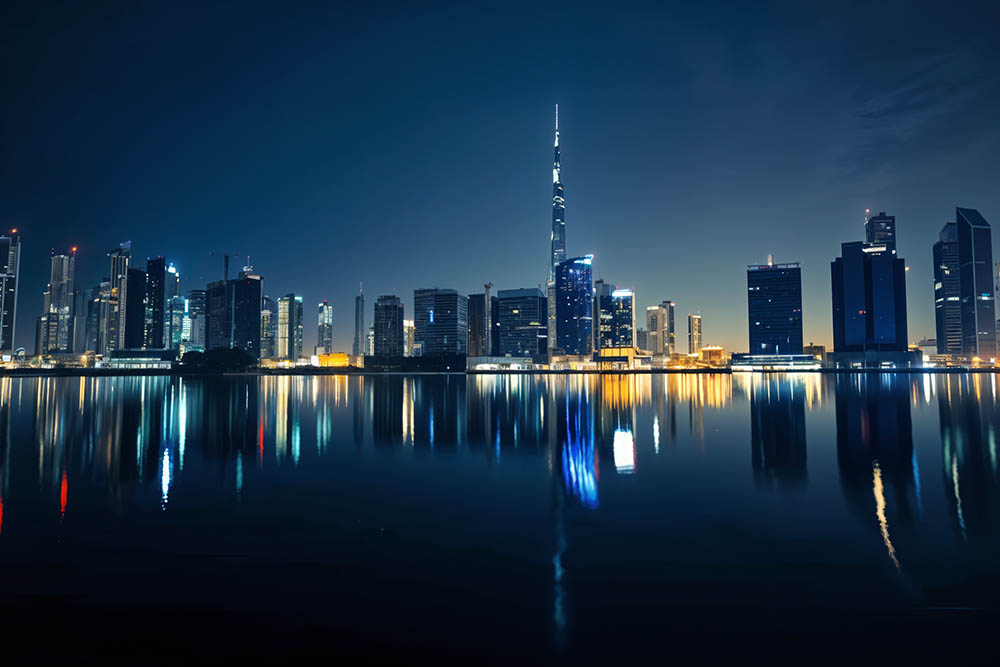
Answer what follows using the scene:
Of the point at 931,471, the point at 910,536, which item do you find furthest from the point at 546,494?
the point at 931,471

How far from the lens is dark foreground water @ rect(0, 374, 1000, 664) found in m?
7.38

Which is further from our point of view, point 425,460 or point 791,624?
point 425,460

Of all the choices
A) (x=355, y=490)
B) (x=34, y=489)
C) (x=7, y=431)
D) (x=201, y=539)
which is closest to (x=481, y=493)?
(x=355, y=490)

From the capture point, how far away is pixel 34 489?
16141mm

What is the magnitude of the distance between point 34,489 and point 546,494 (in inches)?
640

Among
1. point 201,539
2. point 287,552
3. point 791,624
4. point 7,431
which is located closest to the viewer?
point 791,624

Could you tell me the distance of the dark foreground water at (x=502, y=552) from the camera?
7.38 m

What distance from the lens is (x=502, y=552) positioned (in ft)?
35.6

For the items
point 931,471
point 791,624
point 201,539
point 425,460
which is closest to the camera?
point 791,624

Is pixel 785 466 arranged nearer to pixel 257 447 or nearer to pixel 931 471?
pixel 931 471

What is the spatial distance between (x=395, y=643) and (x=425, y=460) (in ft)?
48.8

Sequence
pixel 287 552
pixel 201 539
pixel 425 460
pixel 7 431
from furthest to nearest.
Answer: pixel 7 431 → pixel 425 460 → pixel 201 539 → pixel 287 552

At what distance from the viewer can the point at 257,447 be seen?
81.6ft

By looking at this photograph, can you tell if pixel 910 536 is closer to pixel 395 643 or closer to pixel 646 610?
pixel 646 610
